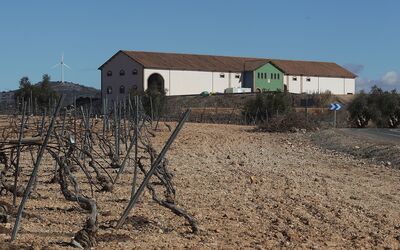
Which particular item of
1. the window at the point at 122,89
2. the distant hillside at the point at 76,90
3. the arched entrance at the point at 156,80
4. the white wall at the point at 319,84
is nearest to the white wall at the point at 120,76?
the window at the point at 122,89

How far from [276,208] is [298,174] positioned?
6.24m

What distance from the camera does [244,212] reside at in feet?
34.5

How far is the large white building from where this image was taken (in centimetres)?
8725

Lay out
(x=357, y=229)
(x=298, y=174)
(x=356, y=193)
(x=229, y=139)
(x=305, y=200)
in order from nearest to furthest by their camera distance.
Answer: (x=357, y=229)
(x=305, y=200)
(x=356, y=193)
(x=298, y=174)
(x=229, y=139)

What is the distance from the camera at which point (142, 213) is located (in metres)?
9.90

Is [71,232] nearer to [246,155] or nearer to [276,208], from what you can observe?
[276,208]

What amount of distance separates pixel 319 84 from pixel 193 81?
66.6 feet

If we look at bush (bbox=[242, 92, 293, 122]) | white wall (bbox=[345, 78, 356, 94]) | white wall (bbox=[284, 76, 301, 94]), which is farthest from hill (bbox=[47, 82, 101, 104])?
white wall (bbox=[345, 78, 356, 94])

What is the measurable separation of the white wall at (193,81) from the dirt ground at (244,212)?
69.0m

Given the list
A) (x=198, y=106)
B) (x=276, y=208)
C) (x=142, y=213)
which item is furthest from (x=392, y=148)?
(x=198, y=106)

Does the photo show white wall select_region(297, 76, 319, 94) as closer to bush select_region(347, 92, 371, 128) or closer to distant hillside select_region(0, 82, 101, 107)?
distant hillside select_region(0, 82, 101, 107)

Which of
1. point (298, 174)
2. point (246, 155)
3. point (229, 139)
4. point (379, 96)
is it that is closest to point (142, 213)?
point (298, 174)

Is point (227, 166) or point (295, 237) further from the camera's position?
point (227, 166)

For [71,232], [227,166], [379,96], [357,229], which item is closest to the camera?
[71,232]
